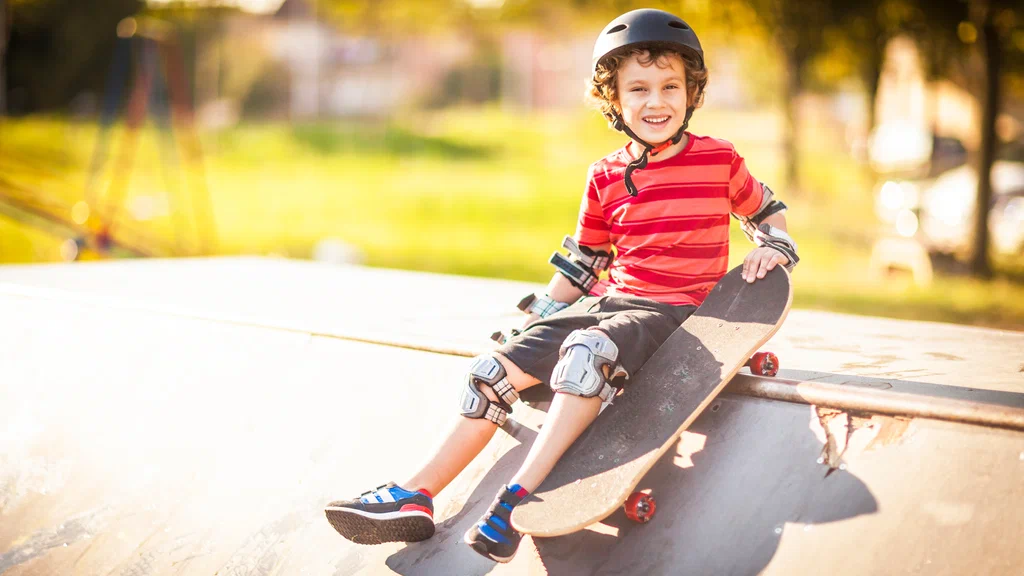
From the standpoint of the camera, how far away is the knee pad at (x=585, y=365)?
112 inches

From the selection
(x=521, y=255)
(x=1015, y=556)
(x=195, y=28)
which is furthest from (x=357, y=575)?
(x=195, y=28)

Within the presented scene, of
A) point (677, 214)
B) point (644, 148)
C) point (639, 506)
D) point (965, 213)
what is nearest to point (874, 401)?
point (639, 506)

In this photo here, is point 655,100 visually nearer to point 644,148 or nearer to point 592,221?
point 644,148

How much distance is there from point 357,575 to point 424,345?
105 cm

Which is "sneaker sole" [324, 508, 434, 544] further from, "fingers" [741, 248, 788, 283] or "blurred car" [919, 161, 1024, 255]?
"blurred car" [919, 161, 1024, 255]

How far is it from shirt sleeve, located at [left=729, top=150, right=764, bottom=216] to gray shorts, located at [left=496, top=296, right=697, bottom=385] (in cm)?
→ 42

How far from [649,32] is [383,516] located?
1.74m

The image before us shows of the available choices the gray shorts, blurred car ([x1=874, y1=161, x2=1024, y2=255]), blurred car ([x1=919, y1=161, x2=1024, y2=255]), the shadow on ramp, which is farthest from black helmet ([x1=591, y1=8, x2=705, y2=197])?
blurred car ([x1=919, y1=161, x2=1024, y2=255])

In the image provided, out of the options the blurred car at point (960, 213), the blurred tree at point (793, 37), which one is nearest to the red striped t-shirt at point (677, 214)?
the blurred car at point (960, 213)

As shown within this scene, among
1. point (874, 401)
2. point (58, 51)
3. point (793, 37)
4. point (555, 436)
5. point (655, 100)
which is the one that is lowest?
point (555, 436)

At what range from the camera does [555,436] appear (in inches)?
113

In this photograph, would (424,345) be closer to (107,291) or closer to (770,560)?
(770,560)

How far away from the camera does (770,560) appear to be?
2574 millimetres

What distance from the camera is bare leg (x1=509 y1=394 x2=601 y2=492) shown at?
284 centimetres
